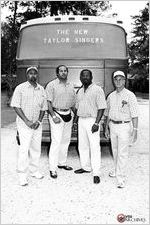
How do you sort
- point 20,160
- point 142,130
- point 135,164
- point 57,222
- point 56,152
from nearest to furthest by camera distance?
1. point 57,222
2. point 20,160
3. point 56,152
4. point 135,164
5. point 142,130

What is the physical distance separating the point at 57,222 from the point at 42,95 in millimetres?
2121

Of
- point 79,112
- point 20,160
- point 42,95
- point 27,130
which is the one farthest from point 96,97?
point 20,160

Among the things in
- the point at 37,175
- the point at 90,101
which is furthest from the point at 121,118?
the point at 37,175

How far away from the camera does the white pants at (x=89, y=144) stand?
17.3 ft

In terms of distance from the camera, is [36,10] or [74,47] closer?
[74,47]

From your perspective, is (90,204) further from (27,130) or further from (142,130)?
(142,130)

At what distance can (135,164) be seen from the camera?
6.22 meters

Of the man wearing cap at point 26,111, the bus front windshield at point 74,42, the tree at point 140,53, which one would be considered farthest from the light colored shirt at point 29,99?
the tree at point 140,53

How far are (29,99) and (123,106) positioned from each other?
1.42 metres

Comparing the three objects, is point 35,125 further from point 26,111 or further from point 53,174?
point 53,174

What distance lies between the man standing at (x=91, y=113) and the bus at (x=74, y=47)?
1.17m

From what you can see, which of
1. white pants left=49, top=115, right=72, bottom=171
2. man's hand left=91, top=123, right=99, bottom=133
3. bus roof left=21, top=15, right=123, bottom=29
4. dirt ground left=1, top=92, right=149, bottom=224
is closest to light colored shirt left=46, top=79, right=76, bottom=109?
white pants left=49, top=115, right=72, bottom=171

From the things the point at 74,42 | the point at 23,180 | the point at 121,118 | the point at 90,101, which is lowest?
the point at 23,180

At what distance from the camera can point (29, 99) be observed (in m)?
5.08
